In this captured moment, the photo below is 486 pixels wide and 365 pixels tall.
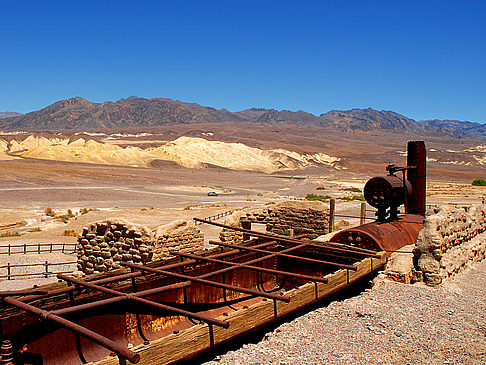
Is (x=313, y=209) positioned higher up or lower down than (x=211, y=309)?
higher up

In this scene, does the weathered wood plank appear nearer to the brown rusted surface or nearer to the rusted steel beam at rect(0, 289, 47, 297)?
the rusted steel beam at rect(0, 289, 47, 297)

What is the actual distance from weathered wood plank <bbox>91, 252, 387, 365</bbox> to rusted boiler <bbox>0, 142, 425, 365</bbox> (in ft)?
0.03

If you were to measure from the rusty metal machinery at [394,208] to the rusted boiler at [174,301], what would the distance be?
0.03 metres

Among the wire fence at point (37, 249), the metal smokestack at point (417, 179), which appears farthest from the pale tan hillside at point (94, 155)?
the metal smokestack at point (417, 179)

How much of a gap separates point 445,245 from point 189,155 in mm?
88265

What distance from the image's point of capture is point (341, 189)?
189 feet

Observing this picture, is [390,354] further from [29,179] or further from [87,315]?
[29,179]

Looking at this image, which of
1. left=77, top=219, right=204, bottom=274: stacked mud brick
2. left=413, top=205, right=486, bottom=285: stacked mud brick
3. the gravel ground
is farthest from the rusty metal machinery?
left=77, top=219, right=204, bottom=274: stacked mud brick

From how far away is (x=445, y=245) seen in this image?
8641mm

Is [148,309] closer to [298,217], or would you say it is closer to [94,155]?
[298,217]

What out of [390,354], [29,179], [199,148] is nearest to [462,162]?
[199,148]

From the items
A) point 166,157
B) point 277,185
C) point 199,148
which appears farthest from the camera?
point 199,148

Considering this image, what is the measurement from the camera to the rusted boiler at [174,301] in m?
4.73

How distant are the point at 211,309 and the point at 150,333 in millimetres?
1441
